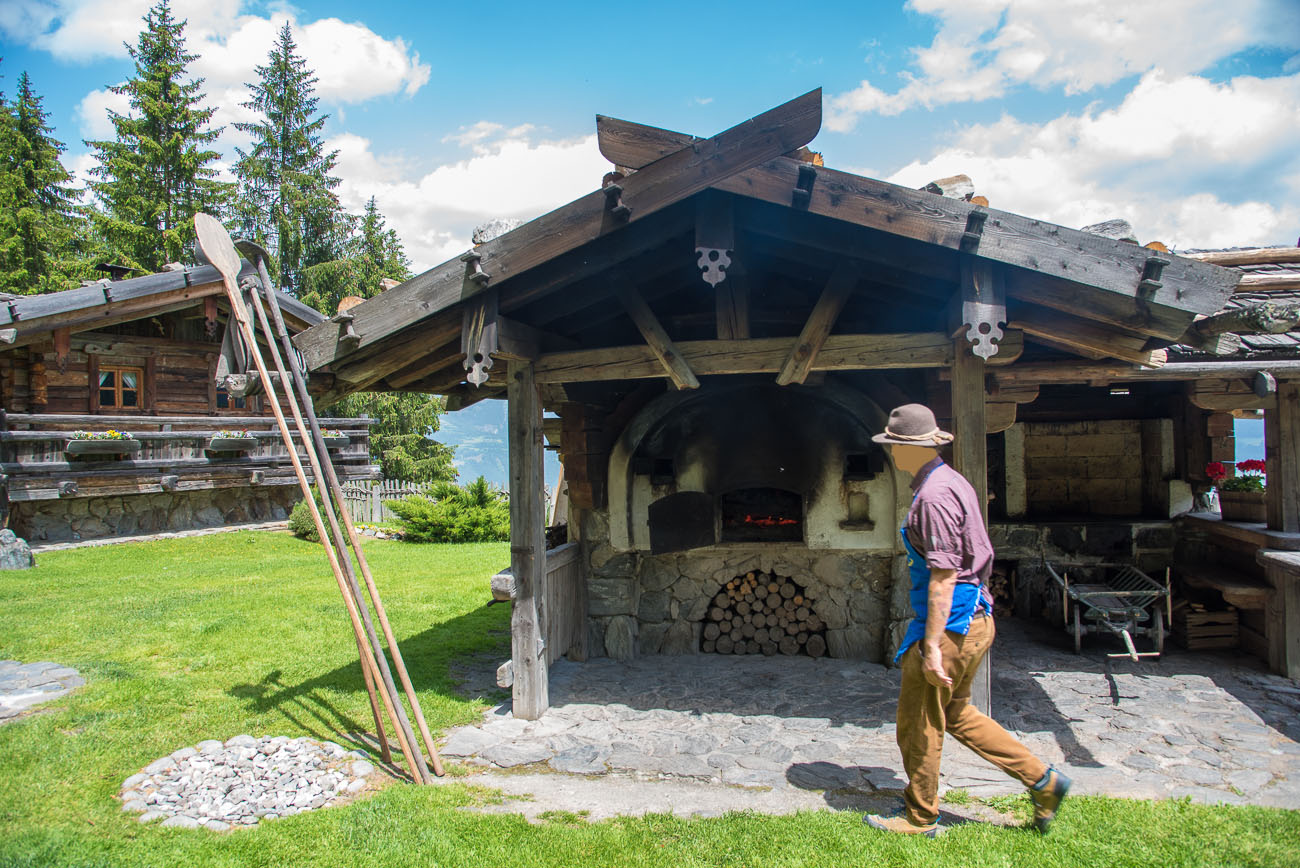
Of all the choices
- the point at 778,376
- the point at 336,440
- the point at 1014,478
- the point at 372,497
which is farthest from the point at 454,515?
→ the point at 778,376

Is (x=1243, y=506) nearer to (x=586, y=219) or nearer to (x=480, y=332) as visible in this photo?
(x=586, y=219)

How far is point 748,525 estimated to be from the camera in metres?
7.54

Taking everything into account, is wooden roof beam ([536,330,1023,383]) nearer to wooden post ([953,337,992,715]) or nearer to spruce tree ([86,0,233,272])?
wooden post ([953,337,992,715])

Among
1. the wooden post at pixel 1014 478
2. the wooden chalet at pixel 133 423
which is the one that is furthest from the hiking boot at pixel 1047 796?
the wooden chalet at pixel 133 423

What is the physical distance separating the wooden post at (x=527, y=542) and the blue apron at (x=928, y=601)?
290 cm

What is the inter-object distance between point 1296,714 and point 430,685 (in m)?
6.87

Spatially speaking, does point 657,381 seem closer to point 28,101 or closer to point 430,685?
point 430,685

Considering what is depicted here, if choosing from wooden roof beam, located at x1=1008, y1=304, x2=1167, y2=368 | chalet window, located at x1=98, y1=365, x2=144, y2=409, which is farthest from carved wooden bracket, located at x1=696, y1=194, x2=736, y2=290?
chalet window, located at x1=98, y1=365, x2=144, y2=409

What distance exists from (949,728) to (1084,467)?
283 inches

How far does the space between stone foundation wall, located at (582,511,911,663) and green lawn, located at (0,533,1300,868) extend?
1361mm

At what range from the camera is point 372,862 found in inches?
138

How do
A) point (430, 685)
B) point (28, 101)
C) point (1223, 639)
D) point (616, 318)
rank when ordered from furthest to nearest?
point (28, 101) < point (1223, 639) < point (616, 318) < point (430, 685)

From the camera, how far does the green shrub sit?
15.7 meters

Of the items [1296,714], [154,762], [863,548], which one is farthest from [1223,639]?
[154,762]
